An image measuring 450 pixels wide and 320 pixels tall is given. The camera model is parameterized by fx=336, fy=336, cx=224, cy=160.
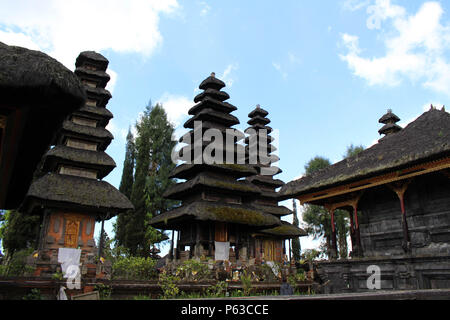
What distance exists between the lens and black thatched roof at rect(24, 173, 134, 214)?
18.9 meters

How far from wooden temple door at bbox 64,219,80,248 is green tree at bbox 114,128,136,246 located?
24.3ft

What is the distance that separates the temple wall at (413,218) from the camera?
12797mm

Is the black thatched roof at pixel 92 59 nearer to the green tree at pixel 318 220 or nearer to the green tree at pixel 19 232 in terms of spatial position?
the green tree at pixel 19 232

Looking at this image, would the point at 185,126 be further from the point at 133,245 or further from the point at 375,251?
the point at 375,251

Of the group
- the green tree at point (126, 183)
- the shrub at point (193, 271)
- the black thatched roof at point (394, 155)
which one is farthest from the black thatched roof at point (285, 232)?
the shrub at point (193, 271)

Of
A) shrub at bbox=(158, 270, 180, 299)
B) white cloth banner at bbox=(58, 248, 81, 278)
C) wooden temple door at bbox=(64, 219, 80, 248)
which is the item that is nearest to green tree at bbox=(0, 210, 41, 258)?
wooden temple door at bbox=(64, 219, 80, 248)

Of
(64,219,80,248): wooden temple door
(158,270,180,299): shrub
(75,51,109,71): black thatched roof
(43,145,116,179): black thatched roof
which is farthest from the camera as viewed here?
(75,51,109,71): black thatched roof

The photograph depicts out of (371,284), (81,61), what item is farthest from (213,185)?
(81,61)

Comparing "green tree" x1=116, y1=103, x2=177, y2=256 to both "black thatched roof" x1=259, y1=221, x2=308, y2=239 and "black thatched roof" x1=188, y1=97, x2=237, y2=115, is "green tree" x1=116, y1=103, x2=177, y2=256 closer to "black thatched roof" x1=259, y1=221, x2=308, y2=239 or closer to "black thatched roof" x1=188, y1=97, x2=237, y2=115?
"black thatched roof" x1=188, y1=97, x2=237, y2=115

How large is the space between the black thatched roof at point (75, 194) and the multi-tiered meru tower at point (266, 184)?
452 inches

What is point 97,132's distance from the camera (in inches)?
939

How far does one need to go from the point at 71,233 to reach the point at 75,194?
2331mm
